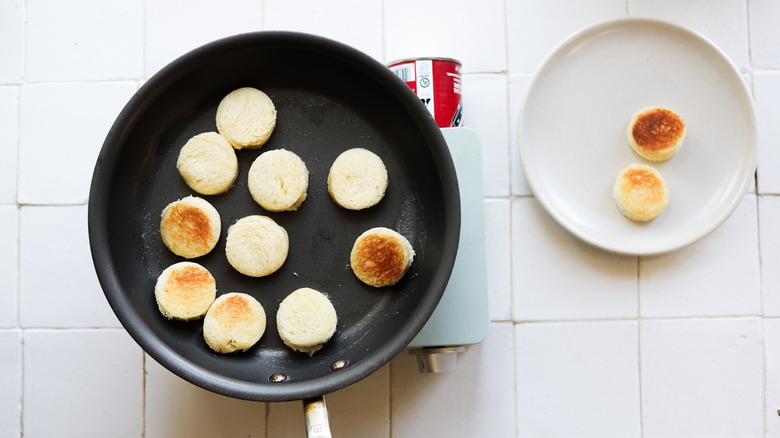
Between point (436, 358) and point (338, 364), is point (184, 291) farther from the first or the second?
point (436, 358)

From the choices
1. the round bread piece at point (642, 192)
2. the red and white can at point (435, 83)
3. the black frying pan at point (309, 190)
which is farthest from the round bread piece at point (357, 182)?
the round bread piece at point (642, 192)

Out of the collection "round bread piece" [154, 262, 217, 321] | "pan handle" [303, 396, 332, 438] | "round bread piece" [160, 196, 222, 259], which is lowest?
"pan handle" [303, 396, 332, 438]

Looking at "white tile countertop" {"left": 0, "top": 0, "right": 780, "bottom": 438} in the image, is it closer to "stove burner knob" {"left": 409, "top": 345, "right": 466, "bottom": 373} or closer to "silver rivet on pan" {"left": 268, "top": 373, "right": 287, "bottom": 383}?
"stove burner knob" {"left": 409, "top": 345, "right": 466, "bottom": 373}

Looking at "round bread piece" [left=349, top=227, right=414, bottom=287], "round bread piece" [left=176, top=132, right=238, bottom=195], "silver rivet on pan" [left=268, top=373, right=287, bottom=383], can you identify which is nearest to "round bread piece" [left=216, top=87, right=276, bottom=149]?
"round bread piece" [left=176, top=132, right=238, bottom=195]

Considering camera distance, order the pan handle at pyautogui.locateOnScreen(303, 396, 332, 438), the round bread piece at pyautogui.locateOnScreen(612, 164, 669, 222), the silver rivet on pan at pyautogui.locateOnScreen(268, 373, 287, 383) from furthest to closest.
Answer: the round bread piece at pyautogui.locateOnScreen(612, 164, 669, 222) < the silver rivet on pan at pyautogui.locateOnScreen(268, 373, 287, 383) < the pan handle at pyautogui.locateOnScreen(303, 396, 332, 438)

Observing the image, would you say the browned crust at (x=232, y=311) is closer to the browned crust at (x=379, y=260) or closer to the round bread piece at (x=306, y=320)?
the round bread piece at (x=306, y=320)

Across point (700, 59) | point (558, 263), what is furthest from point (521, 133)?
point (700, 59)

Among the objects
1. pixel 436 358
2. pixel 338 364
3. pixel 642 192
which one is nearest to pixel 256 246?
pixel 338 364
